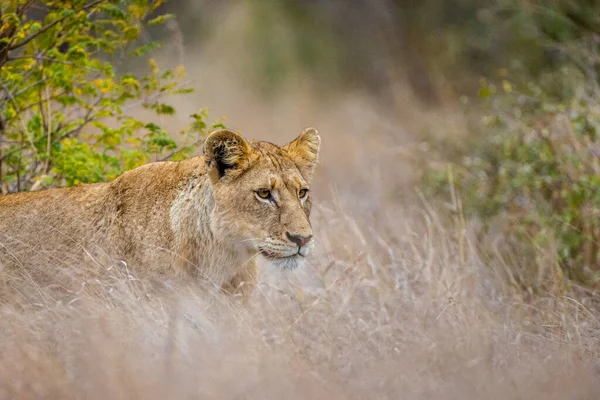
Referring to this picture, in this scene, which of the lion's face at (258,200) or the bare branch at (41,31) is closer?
the lion's face at (258,200)

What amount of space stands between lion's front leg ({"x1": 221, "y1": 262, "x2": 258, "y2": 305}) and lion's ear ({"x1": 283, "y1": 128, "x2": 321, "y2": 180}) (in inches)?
29.1

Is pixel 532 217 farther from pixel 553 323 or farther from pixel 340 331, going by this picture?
pixel 340 331

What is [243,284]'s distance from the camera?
18.9ft

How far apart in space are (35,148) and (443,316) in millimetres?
3489

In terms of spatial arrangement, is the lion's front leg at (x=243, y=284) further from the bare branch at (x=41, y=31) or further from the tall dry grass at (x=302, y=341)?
the bare branch at (x=41, y=31)

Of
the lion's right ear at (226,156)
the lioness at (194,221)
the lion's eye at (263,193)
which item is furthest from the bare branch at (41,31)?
the lion's eye at (263,193)

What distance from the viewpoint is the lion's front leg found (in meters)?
5.70

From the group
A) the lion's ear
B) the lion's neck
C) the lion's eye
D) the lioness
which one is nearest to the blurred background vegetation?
the lioness

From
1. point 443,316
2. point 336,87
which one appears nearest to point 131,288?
point 443,316

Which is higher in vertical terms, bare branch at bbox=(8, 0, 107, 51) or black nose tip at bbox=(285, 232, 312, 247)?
bare branch at bbox=(8, 0, 107, 51)

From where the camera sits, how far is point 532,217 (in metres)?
8.39

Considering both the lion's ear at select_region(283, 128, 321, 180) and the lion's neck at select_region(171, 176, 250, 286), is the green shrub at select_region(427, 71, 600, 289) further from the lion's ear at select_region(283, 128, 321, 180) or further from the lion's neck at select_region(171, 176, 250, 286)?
the lion's neck at select_region(171, 176, 250, 286)

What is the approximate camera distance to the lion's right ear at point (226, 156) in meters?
5.67

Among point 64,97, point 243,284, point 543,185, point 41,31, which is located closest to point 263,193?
point 243,284
